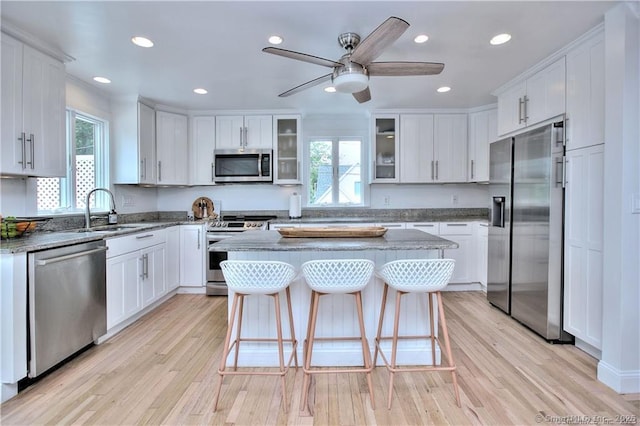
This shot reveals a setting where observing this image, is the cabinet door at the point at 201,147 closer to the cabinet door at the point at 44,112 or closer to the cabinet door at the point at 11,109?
the cabinet door at the point at 44,112

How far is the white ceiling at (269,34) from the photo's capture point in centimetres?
200

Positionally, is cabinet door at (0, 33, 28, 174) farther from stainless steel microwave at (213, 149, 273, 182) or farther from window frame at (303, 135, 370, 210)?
window frame at (303, 135, 370, 210)

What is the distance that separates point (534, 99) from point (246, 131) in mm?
3228

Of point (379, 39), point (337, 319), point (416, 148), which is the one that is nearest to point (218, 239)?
point (337, 319)

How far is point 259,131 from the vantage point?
169 inches

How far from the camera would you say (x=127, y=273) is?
2.91 m

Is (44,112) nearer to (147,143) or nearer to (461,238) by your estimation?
(147,143)

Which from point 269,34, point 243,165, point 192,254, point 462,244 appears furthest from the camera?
point 243,165

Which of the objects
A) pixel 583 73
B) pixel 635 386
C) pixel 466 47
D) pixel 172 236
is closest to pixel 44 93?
pixel 172 236

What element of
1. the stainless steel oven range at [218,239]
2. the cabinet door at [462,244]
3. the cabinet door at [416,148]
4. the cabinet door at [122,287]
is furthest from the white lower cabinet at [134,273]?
the cabinet door at [462,244]

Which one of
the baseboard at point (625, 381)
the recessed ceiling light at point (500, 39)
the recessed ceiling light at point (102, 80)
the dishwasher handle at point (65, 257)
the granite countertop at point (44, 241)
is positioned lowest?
the baseboard at point (625, 381)

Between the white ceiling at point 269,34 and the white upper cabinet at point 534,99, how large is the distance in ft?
0.49

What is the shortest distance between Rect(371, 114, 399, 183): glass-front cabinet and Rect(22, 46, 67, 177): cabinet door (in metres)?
3.28

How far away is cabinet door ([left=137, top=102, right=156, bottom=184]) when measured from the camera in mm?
3732
